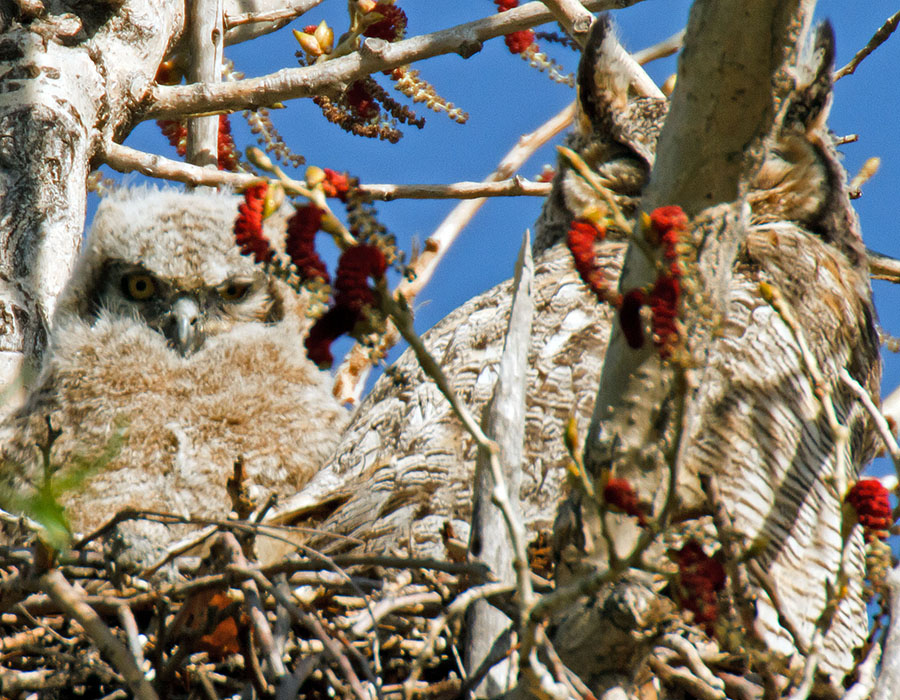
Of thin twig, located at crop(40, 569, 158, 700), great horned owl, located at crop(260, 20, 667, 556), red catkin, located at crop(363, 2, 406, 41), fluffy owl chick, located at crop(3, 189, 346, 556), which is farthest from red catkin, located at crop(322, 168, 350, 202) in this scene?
red catkin, located at crop(363, 2, 406, 41)

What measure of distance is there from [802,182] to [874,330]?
44 cm

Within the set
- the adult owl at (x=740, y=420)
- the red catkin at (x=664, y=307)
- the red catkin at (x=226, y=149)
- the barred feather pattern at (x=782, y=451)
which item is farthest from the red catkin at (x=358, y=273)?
the red catkin at (x=226, y=149)

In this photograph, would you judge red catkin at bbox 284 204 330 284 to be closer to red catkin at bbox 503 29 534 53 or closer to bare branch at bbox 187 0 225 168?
bare branch at bbox 187 0 225 168

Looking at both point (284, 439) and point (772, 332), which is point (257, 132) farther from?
point (772, 332)

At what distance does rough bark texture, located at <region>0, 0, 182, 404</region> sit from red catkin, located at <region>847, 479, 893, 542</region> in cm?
187

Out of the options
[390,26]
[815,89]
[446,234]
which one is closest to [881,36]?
[815,89]

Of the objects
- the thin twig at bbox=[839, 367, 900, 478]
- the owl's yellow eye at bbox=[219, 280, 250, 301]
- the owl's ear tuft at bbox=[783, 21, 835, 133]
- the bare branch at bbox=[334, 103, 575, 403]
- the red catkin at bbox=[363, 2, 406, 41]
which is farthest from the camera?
the bare branch at bbox=[334, 103, 575, 403]

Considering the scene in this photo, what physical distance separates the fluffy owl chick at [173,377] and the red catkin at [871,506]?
139 centimetres

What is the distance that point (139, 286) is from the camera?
2.68m

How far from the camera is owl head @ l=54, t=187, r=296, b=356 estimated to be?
103 inches

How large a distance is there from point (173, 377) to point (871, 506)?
5.63 ft

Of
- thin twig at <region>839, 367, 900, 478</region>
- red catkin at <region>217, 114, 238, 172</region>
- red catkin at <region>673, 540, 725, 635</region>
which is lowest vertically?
red catkin at <region>673, 540, 725, 635</region>

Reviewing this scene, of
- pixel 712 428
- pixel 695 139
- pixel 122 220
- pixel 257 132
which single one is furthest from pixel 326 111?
pixel 695 139

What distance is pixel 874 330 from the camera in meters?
2.64
